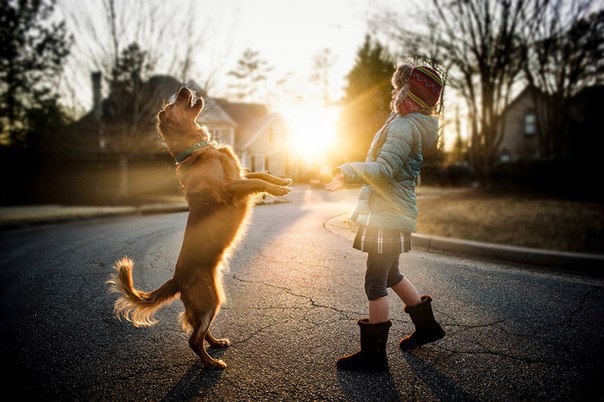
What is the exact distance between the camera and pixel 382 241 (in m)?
2.36

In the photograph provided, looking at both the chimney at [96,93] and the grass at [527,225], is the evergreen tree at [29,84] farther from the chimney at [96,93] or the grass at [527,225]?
the grass at [527,225]

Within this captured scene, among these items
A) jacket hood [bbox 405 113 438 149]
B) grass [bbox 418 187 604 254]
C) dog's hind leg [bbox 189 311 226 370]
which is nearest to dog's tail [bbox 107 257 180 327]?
dog's hind leg [bbox 189 311 226 370]

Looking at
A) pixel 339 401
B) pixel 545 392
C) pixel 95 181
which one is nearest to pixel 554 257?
pixel 545 392

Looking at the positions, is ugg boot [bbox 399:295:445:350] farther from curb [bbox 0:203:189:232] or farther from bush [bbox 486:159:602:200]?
bush [bbox 486:159:602:200]

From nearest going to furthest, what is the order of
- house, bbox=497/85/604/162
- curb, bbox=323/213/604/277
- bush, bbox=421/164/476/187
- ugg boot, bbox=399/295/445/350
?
1. ugg boot, bbox=399/295/445/350
2. curb, bbox=323/213/604/277
3. house, bbox=497/85/604/162
4. bush, bbox=421/164/476/187

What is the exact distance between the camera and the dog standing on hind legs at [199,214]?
7.65ft

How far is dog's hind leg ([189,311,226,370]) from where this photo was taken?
233cm

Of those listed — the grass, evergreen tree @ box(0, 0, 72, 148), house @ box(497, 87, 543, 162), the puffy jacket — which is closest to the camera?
the puffy jacket

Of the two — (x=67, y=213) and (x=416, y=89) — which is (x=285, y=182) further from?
(x=67, y=213)

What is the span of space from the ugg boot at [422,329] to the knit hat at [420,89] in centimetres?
137

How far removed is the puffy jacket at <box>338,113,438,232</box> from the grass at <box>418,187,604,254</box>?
9.04ft

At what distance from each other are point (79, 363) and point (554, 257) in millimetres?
5190

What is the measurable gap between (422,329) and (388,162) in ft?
4.09

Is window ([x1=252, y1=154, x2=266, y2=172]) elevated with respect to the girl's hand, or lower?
elevated
